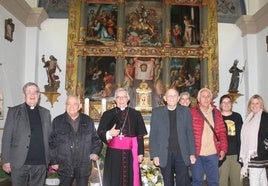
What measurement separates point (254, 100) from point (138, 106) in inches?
146

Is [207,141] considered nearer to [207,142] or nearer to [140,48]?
[207,142]

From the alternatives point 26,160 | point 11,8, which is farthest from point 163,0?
point 26,160

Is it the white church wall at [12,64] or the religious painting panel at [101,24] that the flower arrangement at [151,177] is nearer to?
the white church wall at [12,64]

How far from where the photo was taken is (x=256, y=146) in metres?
4.00

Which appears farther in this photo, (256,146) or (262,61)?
(262,61)

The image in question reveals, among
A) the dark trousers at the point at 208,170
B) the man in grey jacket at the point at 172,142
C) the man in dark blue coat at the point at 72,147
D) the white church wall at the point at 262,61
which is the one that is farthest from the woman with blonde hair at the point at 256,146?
the white church wall at the point at 262,61

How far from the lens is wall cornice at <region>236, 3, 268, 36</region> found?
7592 mm

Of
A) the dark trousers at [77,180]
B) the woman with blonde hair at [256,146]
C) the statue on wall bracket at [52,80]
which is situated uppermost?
the statue on wall bracket at [52,80]

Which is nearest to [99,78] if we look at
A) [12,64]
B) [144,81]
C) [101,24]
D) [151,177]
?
[144,81]

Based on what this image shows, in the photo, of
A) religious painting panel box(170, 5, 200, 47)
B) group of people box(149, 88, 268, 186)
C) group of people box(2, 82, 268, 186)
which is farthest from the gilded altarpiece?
group of people box(2, 82, 268, 186)

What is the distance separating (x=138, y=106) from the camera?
298 inches

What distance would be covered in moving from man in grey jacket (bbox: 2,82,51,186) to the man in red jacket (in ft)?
5.60

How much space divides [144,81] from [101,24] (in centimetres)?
172

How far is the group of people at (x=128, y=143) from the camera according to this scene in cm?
343
